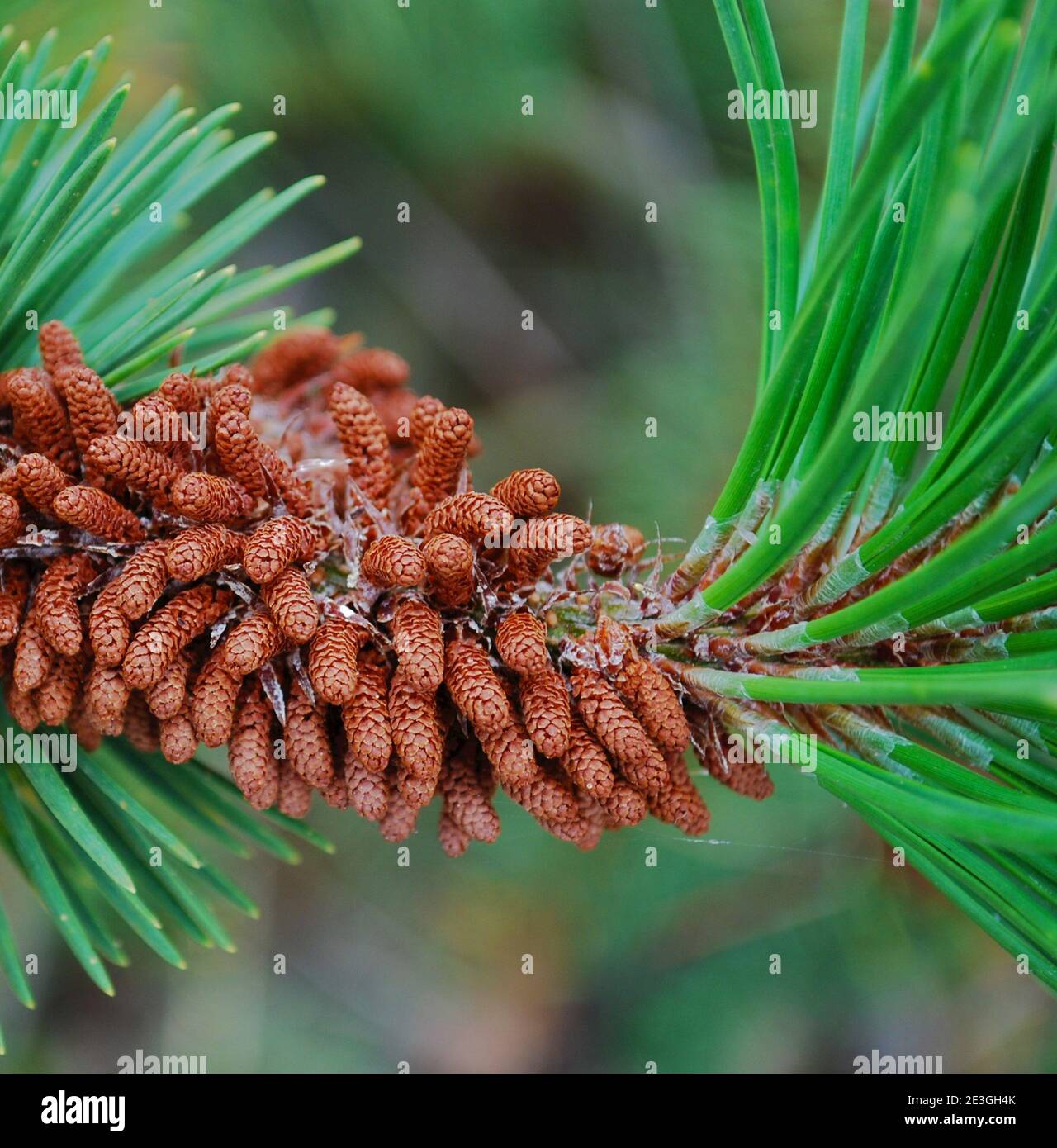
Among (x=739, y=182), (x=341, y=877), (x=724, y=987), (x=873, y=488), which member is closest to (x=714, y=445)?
(x=739, y=182)

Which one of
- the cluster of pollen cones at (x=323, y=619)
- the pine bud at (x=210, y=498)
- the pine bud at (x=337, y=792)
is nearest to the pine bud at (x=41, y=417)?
the cluster of pollen cones at (x=323, y=619)

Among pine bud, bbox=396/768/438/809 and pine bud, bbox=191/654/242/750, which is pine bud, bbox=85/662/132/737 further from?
pine bud, bbox=396/768/438/809

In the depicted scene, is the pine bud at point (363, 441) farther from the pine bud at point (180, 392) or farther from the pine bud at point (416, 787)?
the pine bud at point (416, 787)

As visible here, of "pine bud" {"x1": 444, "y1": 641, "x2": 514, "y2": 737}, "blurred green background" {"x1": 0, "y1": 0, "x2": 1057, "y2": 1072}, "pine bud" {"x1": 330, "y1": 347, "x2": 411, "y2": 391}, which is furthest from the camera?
"blurred green background" {"x1": 0, "y1": 0, "x2": 1057, "y2": 1072}

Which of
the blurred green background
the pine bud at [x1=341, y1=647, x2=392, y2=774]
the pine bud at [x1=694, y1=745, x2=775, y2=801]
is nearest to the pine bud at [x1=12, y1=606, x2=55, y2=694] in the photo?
the pine bud at [x1=341, y1=647, x2=392, y2=774]

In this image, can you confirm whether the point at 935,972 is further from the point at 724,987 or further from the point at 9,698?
the point at 9,698
